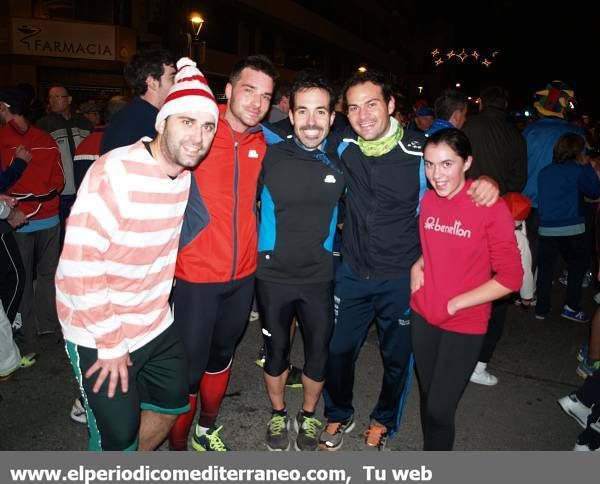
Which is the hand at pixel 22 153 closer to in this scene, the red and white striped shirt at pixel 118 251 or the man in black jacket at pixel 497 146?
the red and white striped shirt at pixel 118 251

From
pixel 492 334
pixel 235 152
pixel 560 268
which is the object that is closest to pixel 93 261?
pixel 235 152

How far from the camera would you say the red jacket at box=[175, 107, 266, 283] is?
2.96 metres

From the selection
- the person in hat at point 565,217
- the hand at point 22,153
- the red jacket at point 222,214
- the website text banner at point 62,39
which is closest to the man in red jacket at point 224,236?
the red jacket at point 222,214

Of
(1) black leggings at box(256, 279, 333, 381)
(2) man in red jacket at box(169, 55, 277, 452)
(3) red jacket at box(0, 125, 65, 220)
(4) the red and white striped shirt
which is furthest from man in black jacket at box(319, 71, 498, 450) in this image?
(3) red jacket at box(0, 125, 65, 220)

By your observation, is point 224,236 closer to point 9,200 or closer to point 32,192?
point 9,200

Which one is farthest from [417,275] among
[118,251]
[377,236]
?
[118,251]

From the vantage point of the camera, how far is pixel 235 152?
304cm

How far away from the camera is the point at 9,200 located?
4.21 meters

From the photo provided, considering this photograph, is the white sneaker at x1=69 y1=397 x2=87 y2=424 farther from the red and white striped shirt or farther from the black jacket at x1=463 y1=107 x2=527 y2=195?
the black jacket at x1=463 y1=107 x2=527 y2=195

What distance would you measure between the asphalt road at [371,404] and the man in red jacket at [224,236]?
92cm

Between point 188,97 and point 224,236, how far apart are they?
92cm

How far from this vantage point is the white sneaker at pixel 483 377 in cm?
454

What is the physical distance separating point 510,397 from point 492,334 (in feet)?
1.92
